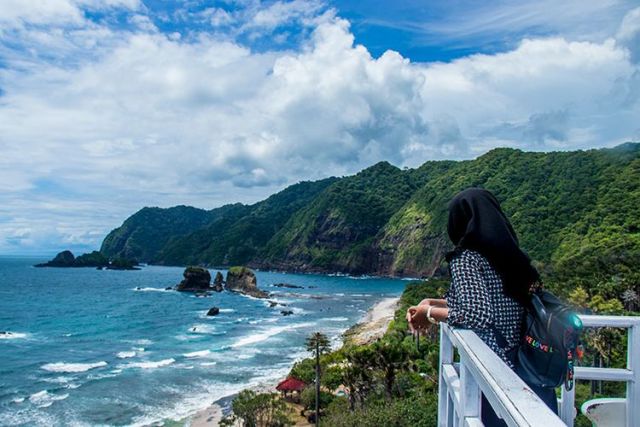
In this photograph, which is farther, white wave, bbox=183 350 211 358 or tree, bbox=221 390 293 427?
white wave, bbox=183 350 211 358

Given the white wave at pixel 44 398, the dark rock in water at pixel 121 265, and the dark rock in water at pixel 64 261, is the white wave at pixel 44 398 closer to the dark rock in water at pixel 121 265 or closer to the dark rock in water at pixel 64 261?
the dark rock in water at pixel 121 265

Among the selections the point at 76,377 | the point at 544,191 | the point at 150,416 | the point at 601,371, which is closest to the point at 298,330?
the point at 76,377

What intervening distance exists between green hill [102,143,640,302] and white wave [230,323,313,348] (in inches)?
961

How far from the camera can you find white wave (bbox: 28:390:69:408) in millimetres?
25892

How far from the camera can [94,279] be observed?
108m

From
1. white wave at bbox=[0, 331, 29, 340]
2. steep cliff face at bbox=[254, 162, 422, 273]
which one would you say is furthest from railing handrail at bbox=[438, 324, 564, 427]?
steep cliff face at bbox=[254, 162, 422, 273]

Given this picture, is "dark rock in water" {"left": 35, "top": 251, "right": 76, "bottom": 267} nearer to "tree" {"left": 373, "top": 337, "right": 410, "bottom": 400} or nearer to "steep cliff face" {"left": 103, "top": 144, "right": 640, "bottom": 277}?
"steep cliff face" {"left": 103, "top": 144, "right": 640, "bottom": 277}

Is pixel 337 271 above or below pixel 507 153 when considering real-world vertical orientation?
below

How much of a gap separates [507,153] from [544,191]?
23505 mm

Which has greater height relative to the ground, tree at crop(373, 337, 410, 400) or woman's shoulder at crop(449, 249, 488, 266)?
woman's shoulder at crop(449, 249, 488, 266)

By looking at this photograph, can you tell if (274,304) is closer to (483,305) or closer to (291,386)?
(291,386)

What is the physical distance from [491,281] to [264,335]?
1806 inches

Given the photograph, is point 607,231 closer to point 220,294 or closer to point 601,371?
point 220,294

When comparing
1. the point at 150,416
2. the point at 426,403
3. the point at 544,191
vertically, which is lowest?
the point at 150,416
